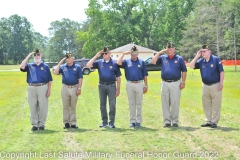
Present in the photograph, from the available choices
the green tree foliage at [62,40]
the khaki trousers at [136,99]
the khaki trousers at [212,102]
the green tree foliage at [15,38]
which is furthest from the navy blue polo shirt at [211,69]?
the green tree foliage at [15,38]

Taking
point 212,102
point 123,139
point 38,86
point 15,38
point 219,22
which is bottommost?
point 123,139

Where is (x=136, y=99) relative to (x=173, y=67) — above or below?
below

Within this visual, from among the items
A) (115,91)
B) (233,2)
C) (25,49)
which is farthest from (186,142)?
(25,49)

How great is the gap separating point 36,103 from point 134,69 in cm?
234

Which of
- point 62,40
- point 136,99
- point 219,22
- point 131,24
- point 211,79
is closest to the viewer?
point 211,79

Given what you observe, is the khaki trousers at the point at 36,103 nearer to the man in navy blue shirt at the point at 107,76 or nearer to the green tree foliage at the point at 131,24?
the man in navy blue shirt at the point at 107,76

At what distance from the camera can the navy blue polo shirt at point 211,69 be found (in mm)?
9641

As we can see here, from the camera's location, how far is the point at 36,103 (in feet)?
32.0

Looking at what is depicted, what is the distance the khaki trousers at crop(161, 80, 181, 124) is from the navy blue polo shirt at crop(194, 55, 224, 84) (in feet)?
2.12

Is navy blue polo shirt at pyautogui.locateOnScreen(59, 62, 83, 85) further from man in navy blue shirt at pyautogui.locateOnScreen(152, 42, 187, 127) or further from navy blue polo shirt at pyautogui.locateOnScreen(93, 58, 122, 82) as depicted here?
man in navy blue shirt at pyautogui.locateOnScreen(152, 42, 187, 127)

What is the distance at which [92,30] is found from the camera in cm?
7731

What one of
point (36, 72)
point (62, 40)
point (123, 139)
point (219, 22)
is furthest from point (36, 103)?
point (62, 40)

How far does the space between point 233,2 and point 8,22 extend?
84847mm

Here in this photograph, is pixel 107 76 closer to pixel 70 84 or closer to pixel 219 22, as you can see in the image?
pixel 70 84
